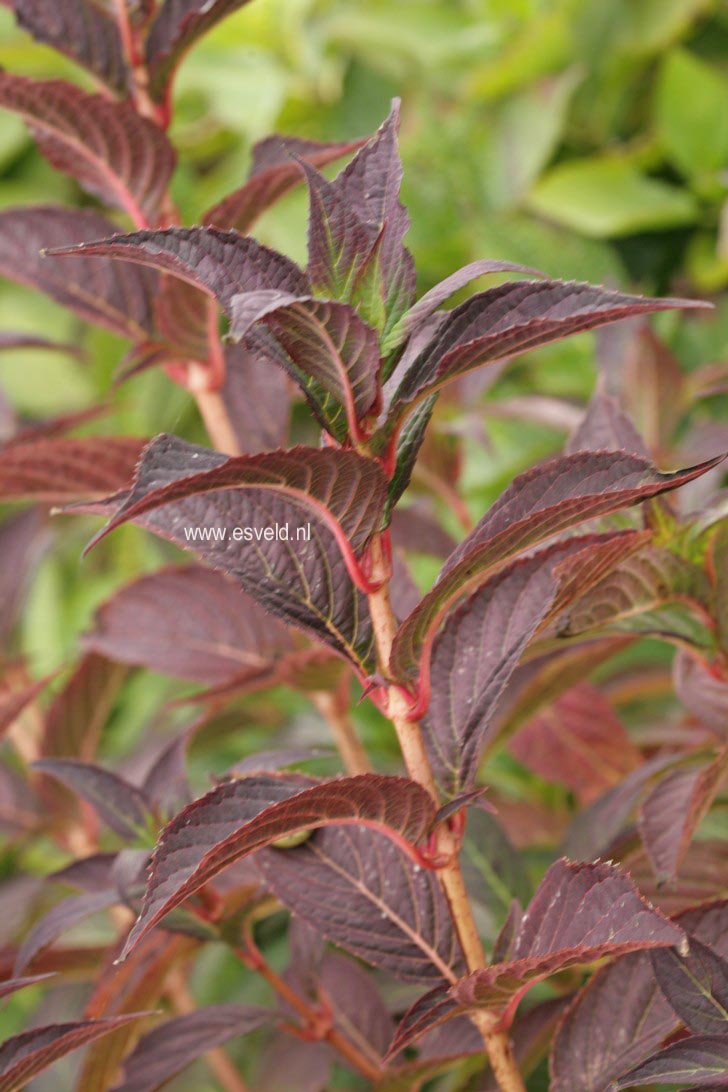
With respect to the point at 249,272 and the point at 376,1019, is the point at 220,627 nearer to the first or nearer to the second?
the point at 376,1019

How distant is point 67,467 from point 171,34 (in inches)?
10.3

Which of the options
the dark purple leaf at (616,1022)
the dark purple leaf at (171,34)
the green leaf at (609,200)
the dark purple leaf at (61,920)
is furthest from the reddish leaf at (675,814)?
the green leaf at (609,200)

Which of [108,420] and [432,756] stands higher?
[108,420]

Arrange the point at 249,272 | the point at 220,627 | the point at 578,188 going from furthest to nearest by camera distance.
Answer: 1. the point at 578,188
2. the point at 220,627
3. the point at 249,272

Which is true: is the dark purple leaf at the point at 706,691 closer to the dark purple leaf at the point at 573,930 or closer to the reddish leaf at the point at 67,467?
the dark purple leaf at the point at 573,930

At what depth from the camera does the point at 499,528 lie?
45 cm

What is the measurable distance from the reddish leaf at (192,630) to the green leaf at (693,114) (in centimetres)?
112

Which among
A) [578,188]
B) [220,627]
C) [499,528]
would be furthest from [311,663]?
[578,188]

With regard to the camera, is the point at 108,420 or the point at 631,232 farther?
the point at 108,420

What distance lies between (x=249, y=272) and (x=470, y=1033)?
0.39 meters

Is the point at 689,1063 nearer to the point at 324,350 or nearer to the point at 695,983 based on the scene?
the point at 695,983

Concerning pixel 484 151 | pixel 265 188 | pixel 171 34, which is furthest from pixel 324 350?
pixel 484 151

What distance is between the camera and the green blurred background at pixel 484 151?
1531 millimetres

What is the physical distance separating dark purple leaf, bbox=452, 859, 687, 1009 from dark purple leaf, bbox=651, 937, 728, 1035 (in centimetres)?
2
